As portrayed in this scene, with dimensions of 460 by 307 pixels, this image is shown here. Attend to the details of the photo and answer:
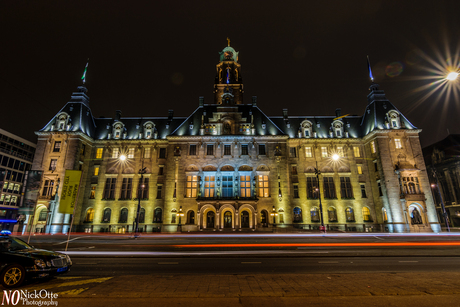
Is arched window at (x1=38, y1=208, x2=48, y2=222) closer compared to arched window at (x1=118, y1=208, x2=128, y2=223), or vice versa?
arched window at (x1=38, y1=208, x2=48, y2=222)

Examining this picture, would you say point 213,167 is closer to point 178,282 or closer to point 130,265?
point 130,265

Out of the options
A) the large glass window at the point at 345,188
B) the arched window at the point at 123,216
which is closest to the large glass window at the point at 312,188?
the large glass window at the point at 345,188

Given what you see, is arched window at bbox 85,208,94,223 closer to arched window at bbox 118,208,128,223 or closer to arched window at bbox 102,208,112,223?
arched window at bbox 102,208,112,223

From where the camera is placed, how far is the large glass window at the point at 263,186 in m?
39.6

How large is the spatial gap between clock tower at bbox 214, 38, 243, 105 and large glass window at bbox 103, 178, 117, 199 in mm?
27013

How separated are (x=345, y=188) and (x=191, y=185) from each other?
27.0 metres

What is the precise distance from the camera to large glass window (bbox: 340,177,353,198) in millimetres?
41469

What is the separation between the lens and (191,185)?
1587 inches

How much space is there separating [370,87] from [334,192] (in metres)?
23.0

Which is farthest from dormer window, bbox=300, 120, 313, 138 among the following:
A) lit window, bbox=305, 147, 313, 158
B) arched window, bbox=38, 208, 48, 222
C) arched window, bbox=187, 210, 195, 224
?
arched window, bbox=38, 208, 48, 222

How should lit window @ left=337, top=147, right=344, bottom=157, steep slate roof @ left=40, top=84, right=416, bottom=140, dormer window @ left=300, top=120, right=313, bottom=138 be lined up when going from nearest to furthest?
1. steep slate roof @ left=40, top=84, right=416, bottom=140
2. lit window @ left=337, top=147, right=344, bottom=157
3. dormer window @ left=300, top=120, right=313, bottom=138

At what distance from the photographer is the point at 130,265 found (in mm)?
11531

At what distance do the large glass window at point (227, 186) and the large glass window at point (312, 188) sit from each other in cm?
1372

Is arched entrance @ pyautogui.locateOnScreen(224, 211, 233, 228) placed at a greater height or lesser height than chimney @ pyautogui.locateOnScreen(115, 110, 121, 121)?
lesser
